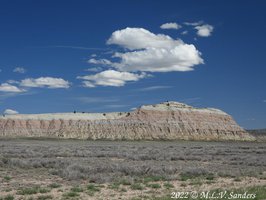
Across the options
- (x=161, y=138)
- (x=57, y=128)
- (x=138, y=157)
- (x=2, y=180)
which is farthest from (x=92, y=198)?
(x=57, y=128)

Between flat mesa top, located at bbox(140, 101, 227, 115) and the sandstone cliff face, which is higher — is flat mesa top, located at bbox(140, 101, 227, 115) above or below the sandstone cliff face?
above

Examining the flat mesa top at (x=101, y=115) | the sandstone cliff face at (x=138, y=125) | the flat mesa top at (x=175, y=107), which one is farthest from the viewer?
the flat mesa top at (x=175, y=107)

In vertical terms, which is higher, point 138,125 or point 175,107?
point 175,107

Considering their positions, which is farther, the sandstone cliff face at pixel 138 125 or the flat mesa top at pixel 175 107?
the flat mesa top at pixel 175 107

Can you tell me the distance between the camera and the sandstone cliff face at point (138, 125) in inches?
4931

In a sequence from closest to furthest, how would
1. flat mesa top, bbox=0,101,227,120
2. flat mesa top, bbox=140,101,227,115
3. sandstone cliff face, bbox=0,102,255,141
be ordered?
sandstone cliff face, bbox=0,102,255,141, flat mesa top, bbox=0,101,227,120, flat mesa top, bbox=140,101,227,115

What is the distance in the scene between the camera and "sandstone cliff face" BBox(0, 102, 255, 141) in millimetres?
125250

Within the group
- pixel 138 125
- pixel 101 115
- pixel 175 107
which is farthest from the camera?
pixel 101 115

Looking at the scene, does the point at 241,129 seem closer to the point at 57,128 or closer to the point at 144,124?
the point at 144,124

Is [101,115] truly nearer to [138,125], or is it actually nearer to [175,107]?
[138,125]

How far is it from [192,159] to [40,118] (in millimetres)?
109906

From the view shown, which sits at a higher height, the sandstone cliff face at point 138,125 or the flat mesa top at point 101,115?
the flat mesa top at point 101,115

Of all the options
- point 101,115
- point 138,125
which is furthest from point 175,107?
point 101,115

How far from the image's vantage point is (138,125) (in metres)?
129
